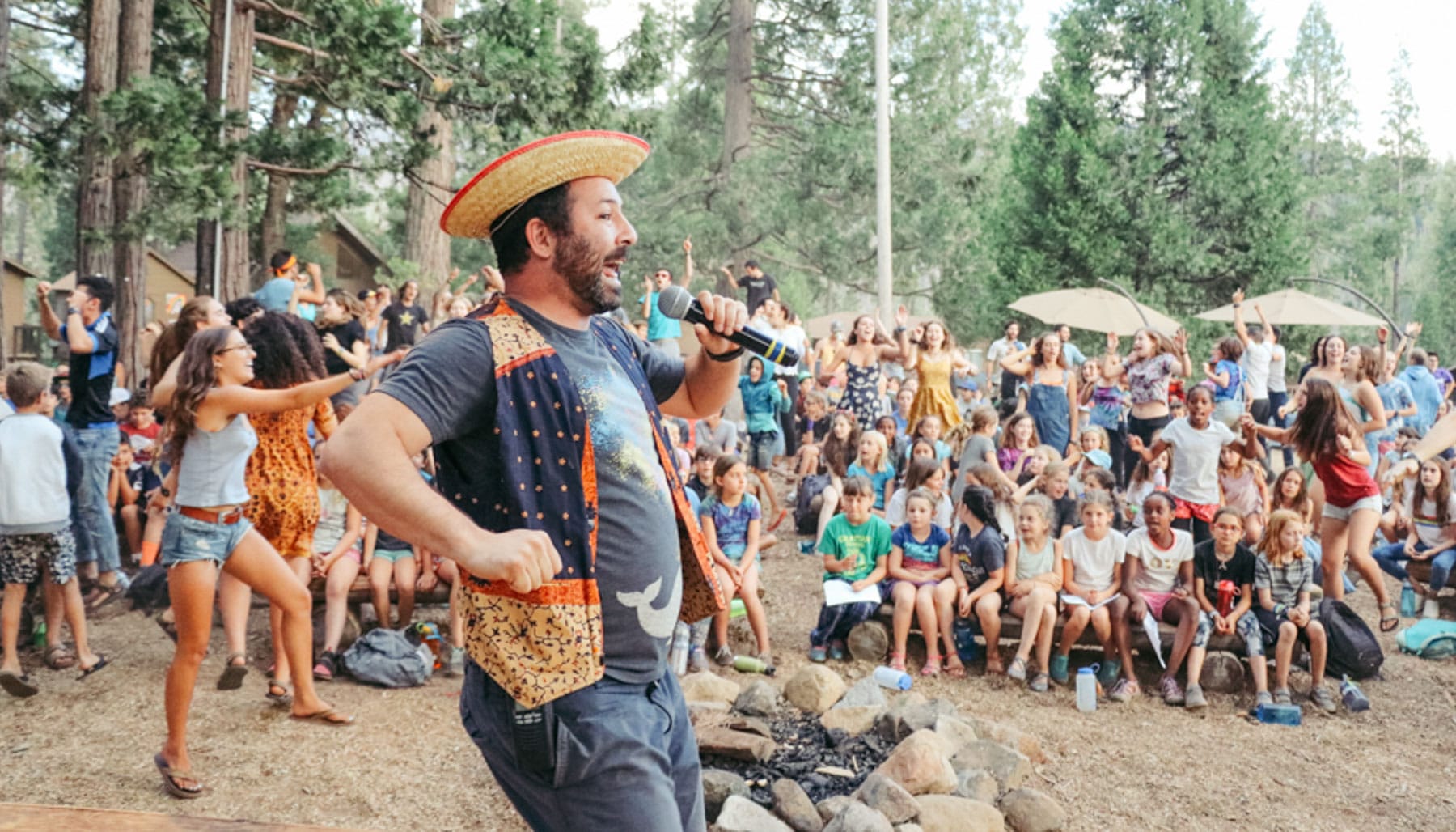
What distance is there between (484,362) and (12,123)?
1212cm

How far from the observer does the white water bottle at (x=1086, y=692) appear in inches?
250

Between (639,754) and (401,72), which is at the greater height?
(401,72)

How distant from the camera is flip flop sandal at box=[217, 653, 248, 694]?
18.2ft

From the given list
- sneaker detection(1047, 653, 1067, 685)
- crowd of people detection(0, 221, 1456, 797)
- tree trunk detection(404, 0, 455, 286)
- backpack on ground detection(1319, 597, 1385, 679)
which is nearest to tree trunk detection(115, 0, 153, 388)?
crowd of people detection(0, 221, 1456, 797)

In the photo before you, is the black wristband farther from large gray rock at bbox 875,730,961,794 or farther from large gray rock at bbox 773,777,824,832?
large gray rock at bbox 875,730,961,794

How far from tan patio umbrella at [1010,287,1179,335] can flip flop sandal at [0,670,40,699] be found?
37.1 feet

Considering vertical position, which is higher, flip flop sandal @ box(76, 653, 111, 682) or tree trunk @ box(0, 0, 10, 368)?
tree trunk @ box(0, 0, 10, 368)

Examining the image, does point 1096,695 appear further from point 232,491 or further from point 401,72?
point 401,72

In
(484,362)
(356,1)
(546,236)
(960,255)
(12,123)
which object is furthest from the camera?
(960,255)

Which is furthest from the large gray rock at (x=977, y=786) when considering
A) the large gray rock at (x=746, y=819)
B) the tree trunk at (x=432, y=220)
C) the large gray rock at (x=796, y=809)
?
the tree trunk at (x=432, y=220)

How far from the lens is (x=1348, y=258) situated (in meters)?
41.9

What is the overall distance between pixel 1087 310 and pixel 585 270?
44.1ft

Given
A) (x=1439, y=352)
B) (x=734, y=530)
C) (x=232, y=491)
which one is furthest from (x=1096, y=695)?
(x=1439, y=352)

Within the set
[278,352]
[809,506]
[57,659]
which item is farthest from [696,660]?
[809,506]
